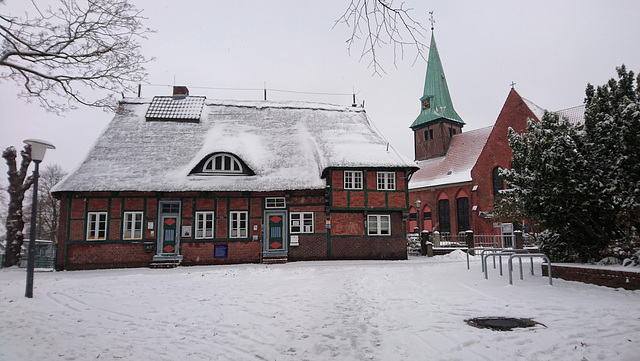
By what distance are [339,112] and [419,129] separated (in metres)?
25.6

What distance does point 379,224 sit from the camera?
20.2 metres

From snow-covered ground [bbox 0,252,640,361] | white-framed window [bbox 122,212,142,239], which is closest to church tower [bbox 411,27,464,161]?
white-framed window [bbox 122,212,142,239]

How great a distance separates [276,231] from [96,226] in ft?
26.6

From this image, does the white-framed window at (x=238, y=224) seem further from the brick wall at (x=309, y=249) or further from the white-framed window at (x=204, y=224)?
the brick wall at (x=309, y=249)

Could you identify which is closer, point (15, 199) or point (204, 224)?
point (204, 224)

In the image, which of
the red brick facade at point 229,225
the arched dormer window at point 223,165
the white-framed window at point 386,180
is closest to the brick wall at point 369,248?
the red brick facade at point 229,225

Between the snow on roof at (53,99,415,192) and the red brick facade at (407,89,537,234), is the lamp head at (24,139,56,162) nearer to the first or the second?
the snow on roof at (53,99,415,192)

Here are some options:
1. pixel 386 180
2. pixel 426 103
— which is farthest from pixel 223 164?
pixel 426 103

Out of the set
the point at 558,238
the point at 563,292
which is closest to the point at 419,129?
the point at 558,238

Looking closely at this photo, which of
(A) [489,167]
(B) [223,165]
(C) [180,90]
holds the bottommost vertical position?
(B) [223,165]

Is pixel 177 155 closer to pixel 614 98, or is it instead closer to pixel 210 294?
pixel 210 294

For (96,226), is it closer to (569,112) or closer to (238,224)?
(238,224)

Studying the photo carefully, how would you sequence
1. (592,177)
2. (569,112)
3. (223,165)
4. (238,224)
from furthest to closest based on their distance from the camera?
(569,112), (223,165), (238,224), (592,177)

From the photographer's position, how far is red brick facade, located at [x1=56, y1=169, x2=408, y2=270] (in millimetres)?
18266
